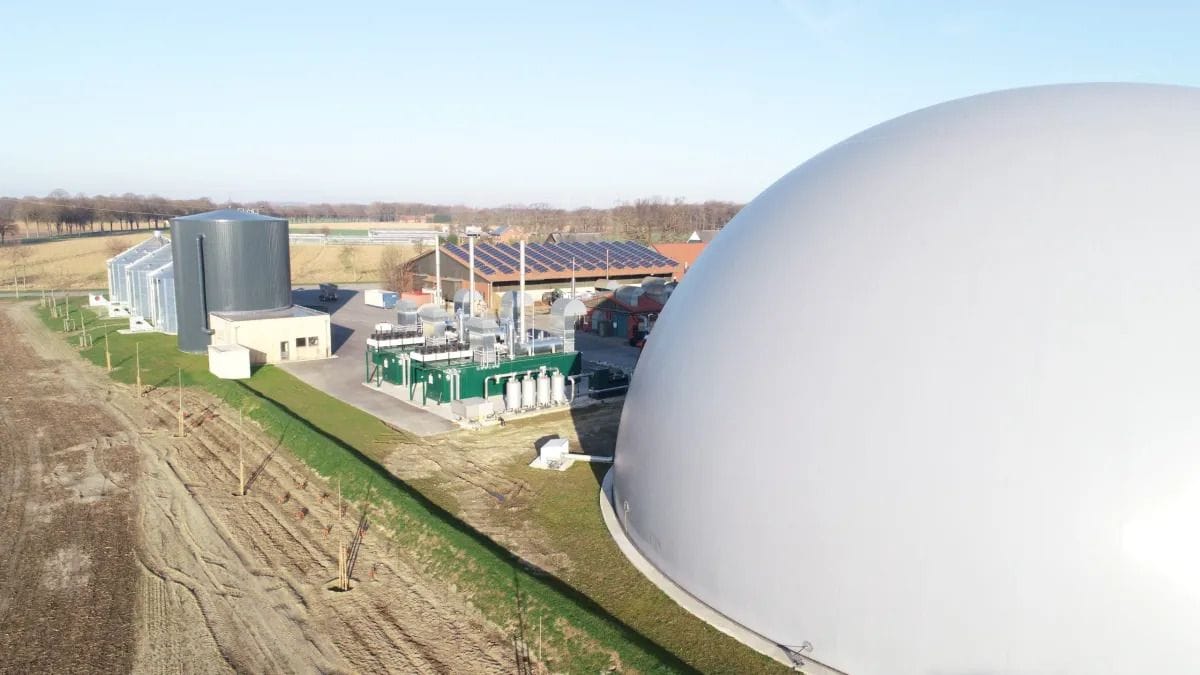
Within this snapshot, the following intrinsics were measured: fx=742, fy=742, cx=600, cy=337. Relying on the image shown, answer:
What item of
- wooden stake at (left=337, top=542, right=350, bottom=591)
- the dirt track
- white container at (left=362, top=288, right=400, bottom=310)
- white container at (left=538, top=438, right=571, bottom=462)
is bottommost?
the dirt track

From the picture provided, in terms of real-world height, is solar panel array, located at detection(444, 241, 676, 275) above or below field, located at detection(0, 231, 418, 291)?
above

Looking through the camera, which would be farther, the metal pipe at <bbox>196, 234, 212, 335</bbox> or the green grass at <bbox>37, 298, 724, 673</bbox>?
the metal pipe at <bbox>196, 234, 212, 335</bbox>

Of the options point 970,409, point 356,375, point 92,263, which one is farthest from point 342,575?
point 92,263

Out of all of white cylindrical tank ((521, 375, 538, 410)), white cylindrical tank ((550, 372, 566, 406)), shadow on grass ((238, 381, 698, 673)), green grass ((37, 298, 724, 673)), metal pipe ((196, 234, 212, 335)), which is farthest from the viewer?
metal pipe ((196, 234, 212, 335))

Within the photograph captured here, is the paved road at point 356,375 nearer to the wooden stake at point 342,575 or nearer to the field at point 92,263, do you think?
the wooden stake at point 342,575

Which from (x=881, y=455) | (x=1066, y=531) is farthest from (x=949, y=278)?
(x=1066, y=531)

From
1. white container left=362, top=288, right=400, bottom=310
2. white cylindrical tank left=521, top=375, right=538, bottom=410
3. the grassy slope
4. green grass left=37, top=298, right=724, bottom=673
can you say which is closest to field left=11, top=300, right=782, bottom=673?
green grass left=37, top=298, right=724, bottom=673

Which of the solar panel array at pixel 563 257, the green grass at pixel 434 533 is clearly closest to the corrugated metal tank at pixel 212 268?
the green grass at pixel 434 533

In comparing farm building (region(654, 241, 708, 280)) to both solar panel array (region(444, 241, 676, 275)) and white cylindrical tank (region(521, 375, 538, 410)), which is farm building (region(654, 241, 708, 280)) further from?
white cylindrical tank (region(521, 375, 538, 410))
